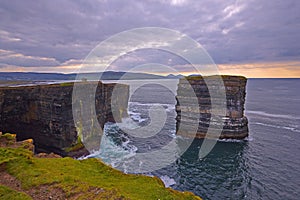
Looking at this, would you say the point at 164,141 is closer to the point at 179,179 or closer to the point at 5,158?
the point at 179,179

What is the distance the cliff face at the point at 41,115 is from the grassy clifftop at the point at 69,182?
25785 millimetres

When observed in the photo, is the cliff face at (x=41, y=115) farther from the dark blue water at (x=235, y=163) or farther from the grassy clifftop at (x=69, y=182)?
the grassy clifftop at (x=69, y=182)

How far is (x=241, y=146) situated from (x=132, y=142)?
27293 mm

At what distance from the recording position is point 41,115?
4356 cm

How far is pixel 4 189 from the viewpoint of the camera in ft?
38.4

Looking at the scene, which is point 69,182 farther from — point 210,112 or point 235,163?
point 210,112

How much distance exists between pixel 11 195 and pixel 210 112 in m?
53.6

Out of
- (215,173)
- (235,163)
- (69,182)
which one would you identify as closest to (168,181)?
(215,173)

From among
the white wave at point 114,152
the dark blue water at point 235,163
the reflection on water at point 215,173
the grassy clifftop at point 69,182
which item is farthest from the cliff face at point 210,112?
the grassy clifftop at point 69,182

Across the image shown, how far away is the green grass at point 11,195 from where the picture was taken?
36.4 feet

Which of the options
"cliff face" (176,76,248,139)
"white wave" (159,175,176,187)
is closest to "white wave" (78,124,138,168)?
"white wave" (159,175,176,187)

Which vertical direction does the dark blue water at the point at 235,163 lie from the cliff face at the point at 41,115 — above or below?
below

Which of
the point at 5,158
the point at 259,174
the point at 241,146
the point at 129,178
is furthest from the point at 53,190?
the point at 241,146

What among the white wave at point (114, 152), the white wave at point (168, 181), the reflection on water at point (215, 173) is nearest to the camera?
the reflection on water at point (215, 173)
